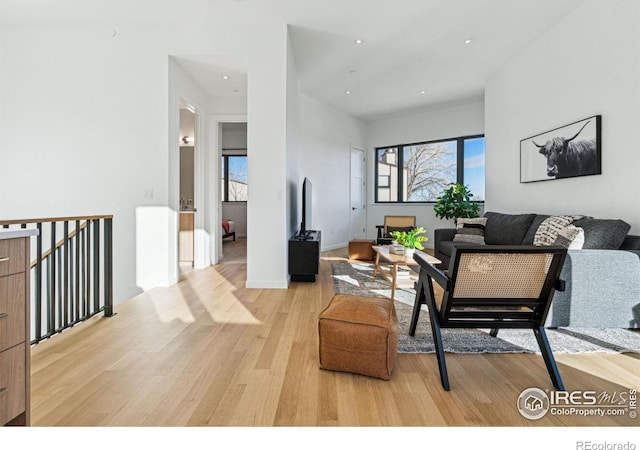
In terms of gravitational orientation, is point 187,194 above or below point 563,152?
below

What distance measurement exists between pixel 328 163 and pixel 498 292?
5.88 metres

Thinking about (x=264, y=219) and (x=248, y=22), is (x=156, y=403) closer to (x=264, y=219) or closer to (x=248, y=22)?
(x=264, y=219)

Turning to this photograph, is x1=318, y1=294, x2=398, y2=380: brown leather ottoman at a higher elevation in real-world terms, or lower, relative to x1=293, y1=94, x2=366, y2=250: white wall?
lower

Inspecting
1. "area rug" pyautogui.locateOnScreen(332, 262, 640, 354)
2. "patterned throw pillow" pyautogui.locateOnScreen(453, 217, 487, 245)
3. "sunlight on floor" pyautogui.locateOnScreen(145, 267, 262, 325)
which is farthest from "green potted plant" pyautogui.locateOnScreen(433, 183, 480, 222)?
"sunlight on floor" pyautogui.locateOnScreen(145, 267, 262, 325)

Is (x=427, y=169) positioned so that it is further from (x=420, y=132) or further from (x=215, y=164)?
(x=215, y=164)

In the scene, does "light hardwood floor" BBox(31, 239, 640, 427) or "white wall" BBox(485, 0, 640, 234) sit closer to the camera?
"light hardwood floor" BBox(31, 239, 640, 427)

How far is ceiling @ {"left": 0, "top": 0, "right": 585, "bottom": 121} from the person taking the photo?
12.0 feet

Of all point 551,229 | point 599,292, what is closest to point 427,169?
point 551,229

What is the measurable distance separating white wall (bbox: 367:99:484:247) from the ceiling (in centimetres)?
135

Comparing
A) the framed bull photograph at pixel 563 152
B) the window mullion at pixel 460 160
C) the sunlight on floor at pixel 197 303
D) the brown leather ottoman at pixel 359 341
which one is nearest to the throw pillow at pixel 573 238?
the framed bull photograph at pixel 563 152

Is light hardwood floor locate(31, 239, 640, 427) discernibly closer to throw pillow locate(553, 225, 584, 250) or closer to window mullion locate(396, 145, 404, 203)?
throw pillow locate(553, 225, 584, 250)

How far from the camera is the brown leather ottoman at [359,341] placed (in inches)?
71.2

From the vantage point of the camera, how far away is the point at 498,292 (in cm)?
176
